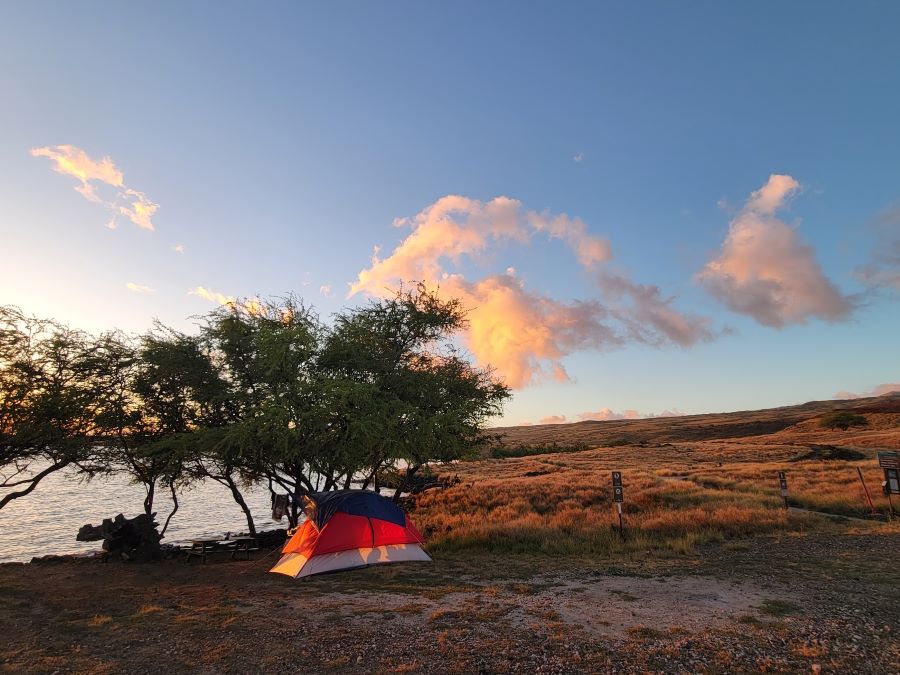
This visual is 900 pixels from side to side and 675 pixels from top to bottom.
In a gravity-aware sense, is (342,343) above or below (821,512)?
above

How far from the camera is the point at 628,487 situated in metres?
29.5

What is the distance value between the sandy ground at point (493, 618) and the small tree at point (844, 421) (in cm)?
8017

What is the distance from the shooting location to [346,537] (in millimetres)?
14789

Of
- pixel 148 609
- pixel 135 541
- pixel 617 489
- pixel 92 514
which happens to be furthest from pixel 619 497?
pixel 92 514

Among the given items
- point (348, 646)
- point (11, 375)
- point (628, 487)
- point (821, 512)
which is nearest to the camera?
point (348, 646)

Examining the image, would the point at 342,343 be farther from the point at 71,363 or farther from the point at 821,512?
the point at 821,512

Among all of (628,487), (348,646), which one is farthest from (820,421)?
(348,646)

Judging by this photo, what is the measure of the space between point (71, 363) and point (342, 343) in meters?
9.23

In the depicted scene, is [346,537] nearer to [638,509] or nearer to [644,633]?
[644,633]

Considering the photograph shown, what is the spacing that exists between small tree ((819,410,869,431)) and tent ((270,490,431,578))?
87045 mm

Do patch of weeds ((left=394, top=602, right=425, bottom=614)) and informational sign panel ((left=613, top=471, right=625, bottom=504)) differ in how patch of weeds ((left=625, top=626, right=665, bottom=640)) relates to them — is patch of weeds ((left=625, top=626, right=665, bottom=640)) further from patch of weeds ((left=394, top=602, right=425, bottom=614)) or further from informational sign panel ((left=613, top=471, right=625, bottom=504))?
informational sign panel ((left=613, top=471, right=625, bottom=504))

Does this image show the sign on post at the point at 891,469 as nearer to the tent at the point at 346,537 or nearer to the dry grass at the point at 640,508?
the dry grass at the point at 640,508

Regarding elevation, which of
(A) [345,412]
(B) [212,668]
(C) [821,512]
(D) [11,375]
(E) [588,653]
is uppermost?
(D) [11,375]

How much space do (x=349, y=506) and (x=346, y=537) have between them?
887mm
